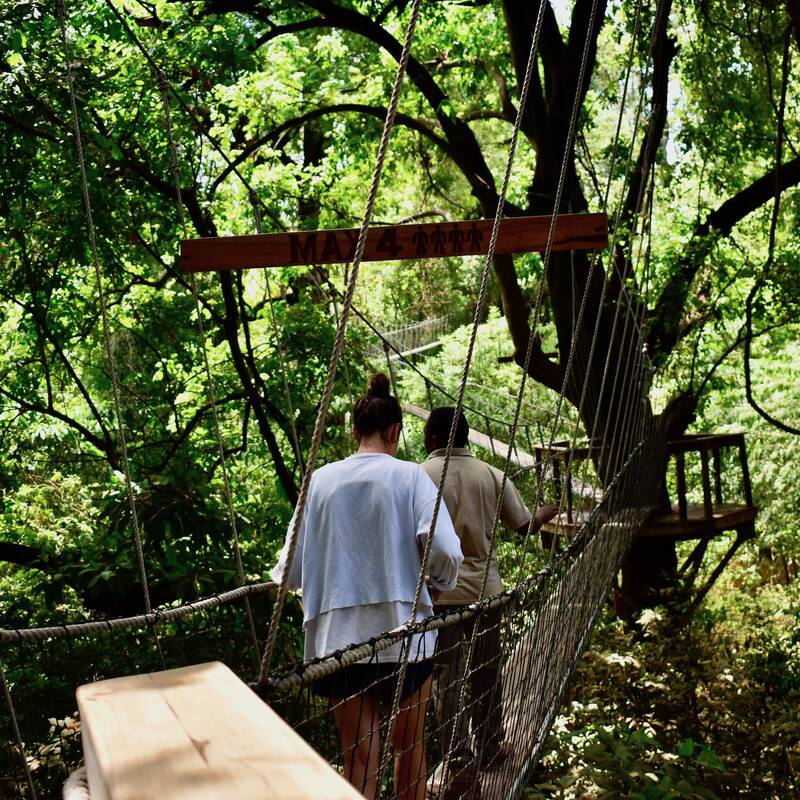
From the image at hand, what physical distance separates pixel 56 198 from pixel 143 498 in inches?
59.2

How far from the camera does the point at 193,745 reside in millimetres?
449

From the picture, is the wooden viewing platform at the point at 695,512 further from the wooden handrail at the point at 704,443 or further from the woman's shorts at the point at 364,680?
the woman's shorts at the point at 364,680

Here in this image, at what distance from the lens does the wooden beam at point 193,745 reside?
0.41m

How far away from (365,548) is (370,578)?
0.05m

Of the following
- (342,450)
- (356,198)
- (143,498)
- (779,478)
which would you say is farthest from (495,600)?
(779,478)

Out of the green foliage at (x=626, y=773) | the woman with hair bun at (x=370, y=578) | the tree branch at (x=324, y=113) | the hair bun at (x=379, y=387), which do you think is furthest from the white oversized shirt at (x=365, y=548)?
the tree branch at (x=324, y=113)

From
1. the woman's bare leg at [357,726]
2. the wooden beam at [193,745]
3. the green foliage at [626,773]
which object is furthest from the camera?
the green foliage at [626,773]

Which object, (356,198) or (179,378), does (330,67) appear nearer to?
(356,198)

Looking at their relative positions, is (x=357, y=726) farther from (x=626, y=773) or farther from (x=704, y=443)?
(x=704, y=443)

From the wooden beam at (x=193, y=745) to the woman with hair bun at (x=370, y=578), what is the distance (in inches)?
45.2

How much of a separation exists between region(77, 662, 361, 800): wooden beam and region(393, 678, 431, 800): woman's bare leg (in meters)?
1.21

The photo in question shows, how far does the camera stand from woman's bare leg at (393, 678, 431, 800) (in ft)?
5.57

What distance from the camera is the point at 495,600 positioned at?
5.73 feet

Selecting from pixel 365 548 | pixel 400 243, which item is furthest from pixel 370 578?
pixel 400 243
